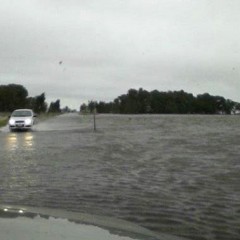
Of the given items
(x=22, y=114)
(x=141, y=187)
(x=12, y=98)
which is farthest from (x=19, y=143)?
(x=12, y=98)

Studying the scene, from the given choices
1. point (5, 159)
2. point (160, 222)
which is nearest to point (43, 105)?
point (5, 159)

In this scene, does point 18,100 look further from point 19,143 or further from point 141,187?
point 141,187

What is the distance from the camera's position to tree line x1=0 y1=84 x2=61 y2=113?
154 meters

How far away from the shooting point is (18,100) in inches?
6166

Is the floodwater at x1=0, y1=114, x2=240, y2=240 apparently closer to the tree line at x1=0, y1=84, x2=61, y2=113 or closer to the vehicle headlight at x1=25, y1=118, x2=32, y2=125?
the vehicle headlight at x1=25, y1=118, x2=32, y2=125

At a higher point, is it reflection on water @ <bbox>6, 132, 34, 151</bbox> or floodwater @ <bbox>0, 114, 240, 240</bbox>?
reflection on water @ <bbox>6, 132, 34, 151</bbox>

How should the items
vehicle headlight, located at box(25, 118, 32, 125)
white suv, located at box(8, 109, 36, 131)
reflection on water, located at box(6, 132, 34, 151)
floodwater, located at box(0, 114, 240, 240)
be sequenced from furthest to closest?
vehicle headlight, located at box(25, 118, 32, 125)
white suv, located at box(8, 109, 36, 131)
reflection on water, located at box(6, 132, 34, 151)
floodwater, located at box(0, 114, 240, 240)

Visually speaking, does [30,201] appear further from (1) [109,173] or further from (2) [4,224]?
(2) [4,224]

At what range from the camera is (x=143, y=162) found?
16.1 m

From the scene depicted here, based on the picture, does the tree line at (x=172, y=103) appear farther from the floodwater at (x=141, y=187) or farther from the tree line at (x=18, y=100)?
the floodwater at (x=141, y=187)

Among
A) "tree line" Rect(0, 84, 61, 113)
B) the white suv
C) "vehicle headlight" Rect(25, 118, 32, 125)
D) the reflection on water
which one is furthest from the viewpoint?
"tree line" Rect(0, 84, 61, 113)

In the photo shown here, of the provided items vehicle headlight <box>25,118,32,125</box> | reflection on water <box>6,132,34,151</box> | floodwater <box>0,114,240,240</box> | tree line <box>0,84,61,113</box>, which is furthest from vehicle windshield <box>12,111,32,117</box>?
tree line <box>0,84,61,113</box>

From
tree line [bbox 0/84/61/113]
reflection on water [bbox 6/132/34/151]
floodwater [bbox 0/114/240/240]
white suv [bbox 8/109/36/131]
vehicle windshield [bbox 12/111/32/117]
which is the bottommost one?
floodwater [bbox 0/114/240/240]

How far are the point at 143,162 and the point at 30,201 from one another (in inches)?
274
